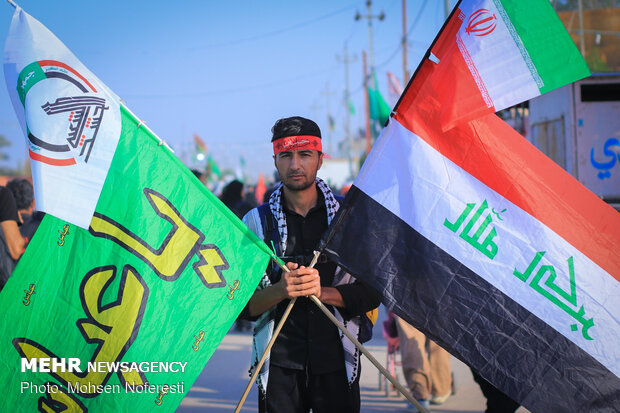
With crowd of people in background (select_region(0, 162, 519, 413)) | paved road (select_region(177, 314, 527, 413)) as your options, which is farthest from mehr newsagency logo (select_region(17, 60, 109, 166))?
paved road (select_region(177, 314, 527, 413))

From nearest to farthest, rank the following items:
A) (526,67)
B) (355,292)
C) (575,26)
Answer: (526,67) < (355,292) < (575,26)

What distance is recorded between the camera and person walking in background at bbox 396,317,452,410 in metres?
6.21

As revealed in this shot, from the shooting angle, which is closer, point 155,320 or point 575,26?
point 155,320

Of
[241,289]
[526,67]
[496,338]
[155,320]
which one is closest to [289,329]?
[241,289]

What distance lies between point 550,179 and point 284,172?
1307 millimetres

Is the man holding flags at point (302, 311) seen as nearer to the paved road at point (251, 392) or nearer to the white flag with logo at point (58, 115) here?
the white flag with logo at point (58, 115)

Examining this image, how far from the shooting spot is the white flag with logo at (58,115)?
3.09 metres

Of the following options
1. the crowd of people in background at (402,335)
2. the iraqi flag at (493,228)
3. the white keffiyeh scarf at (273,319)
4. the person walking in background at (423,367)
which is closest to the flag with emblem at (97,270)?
the white keffiyeh scarf at (273,319)

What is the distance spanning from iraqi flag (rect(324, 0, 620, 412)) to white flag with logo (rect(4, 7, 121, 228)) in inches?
46.7

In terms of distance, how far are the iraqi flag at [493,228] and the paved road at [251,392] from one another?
3.33 m

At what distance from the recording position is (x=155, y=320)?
3121 millimetres

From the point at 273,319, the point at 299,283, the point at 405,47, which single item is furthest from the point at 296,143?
the point at 405,47

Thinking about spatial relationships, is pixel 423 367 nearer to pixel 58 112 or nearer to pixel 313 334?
pixel 313 334

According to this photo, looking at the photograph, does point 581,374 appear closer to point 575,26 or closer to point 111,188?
point 111,188
